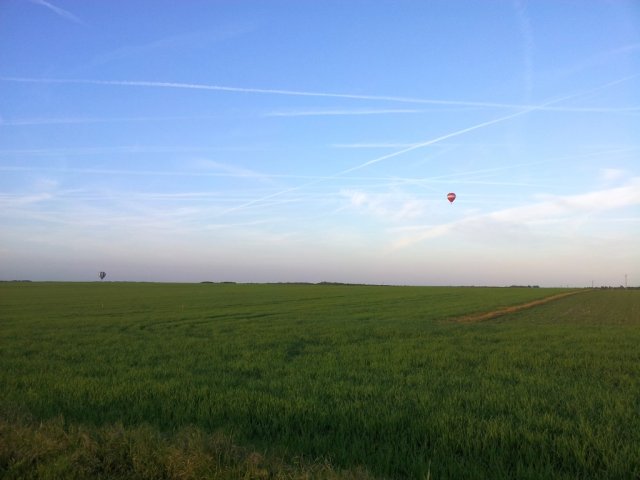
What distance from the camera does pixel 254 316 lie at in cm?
3020

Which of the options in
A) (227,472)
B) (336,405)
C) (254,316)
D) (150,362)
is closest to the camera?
(227,472)

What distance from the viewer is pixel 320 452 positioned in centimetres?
579

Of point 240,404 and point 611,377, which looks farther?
point 611,377

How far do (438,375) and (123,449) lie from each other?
7154 mm

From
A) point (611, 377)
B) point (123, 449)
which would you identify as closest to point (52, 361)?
point (123, 449)

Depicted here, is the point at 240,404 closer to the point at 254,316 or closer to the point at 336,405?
the point at 336,405

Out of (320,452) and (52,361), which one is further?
(52,361)

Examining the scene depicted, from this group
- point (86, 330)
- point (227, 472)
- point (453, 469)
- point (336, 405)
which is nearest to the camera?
point (227, 472)

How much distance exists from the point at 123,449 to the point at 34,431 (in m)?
1.37

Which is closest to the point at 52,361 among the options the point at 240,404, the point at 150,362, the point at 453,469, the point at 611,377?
the point at 150,362

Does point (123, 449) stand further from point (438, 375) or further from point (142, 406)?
point (438, 375)

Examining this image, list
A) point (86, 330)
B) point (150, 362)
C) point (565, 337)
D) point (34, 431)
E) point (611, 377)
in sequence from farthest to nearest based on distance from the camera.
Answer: point (86, 330) → point (565, 337) → point (150, 362) → point (611, 377) → point (34, 431)

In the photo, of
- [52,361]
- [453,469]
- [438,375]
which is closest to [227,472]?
[453,469]

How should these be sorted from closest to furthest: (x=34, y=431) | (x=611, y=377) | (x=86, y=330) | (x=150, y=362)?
(x=34, y=431)
(x=611, y=377)
(x=150, y=362)
(x=86, y=330)
